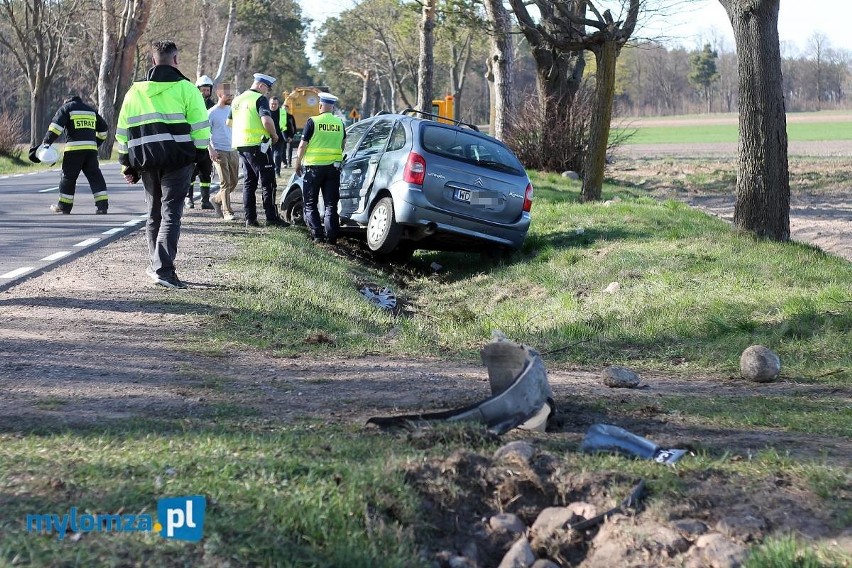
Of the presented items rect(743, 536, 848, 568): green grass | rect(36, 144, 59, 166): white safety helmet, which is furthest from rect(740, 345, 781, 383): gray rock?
rect(36, 144, 59, 166): white safety helmet

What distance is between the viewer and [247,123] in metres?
14.5

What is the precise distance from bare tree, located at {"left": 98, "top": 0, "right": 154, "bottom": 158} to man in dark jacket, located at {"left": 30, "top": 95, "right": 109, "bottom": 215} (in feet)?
75.8

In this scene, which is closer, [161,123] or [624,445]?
[624,445]

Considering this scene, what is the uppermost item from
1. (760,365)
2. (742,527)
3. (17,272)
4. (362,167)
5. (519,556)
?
(362,167)

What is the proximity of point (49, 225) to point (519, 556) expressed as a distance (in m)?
12.2

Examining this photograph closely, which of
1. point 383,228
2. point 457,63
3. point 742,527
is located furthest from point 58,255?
point 457,63

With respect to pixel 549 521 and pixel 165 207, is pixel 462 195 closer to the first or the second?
pixel 165 207

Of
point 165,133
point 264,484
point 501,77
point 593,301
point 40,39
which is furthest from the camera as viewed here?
point 40,39

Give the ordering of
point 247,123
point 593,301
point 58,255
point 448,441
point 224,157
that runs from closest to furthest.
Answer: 1. point 448,441
2. point 593,301
3. point 58,255
4. point 247,123
5. point 224,157

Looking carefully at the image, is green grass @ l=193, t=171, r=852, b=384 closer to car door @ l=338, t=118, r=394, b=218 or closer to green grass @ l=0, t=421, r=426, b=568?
car door @ l=338, t=118, r=394, b=218

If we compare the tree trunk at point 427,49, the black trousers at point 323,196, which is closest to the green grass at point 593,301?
the black trousers at point 323,196

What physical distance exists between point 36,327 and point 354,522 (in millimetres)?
4709

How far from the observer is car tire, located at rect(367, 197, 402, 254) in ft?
42.4

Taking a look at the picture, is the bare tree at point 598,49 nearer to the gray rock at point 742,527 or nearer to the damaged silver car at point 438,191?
the damaged silver car at point 438,191
